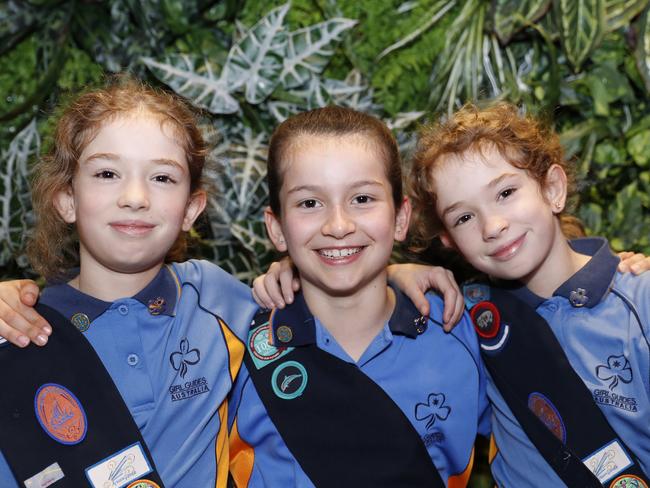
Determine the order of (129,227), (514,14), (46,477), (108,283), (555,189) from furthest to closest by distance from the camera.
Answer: (514,14) → (555,189) → (108,283) → (129,227) → (46,477)

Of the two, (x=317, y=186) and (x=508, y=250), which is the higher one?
(x=317, y=186)

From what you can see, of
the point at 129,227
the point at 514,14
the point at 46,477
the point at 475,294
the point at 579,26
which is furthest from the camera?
the point at 514,14

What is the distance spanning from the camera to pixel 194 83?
2725 mm

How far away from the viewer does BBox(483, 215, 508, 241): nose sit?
1920mm

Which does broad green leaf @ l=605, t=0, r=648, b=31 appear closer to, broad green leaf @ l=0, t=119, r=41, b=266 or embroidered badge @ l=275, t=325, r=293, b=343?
embroidered badge @ l=275, t=325, r=293, b=343

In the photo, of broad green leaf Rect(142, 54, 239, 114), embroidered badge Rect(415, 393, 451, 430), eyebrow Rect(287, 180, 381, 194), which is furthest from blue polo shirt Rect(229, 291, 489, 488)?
broad green leaf Rect(142, 54, 239, 114)

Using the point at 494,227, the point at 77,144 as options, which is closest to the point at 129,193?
the point at 77,144

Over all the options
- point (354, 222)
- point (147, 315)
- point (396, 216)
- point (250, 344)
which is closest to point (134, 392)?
point (147, 315)

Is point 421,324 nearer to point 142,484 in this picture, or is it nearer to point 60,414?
point 142,484

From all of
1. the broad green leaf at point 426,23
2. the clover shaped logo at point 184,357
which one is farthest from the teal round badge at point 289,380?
the broad green leaf at point 426,23

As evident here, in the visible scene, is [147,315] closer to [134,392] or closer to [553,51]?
[134,392]

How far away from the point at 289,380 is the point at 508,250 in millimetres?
694

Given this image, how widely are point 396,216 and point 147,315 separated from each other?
756 millimetres

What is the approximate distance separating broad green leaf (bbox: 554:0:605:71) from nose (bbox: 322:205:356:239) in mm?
1274
